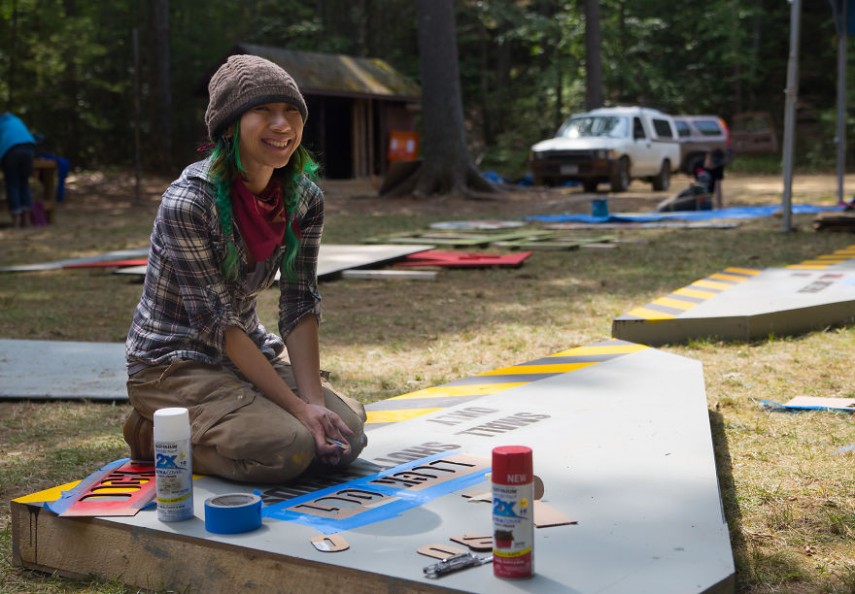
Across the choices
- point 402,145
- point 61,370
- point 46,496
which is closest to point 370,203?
point 402,145

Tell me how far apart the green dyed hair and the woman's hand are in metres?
0.48

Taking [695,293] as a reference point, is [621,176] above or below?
above

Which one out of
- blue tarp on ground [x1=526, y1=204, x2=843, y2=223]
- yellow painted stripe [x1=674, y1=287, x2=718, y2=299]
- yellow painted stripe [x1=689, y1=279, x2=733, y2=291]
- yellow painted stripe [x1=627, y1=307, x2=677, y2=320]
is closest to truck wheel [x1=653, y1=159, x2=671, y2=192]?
blue tarp on ground [x1=526, y1=204, x2=843, y2=223]

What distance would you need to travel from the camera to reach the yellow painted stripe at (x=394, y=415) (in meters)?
4.01

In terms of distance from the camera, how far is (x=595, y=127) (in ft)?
70.0

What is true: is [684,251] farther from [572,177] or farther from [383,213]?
[572,177]

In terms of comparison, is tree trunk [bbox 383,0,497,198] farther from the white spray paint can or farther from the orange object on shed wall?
the white spray paint can

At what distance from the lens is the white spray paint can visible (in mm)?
2734

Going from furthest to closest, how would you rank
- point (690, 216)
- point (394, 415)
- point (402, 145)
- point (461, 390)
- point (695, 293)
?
point (402, 145)
point (690, 216)
point (695, 293)
point (461, 390)
point (394, 415)

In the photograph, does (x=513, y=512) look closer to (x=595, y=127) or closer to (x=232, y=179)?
(x=232, y=179)

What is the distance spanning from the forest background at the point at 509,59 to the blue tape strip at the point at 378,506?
24802 millimetres

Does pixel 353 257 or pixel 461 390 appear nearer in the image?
pixel 461 390

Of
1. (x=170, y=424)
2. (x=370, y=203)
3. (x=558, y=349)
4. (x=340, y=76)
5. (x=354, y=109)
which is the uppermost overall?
(x=340, y=76)

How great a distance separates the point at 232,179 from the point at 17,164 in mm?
12199
